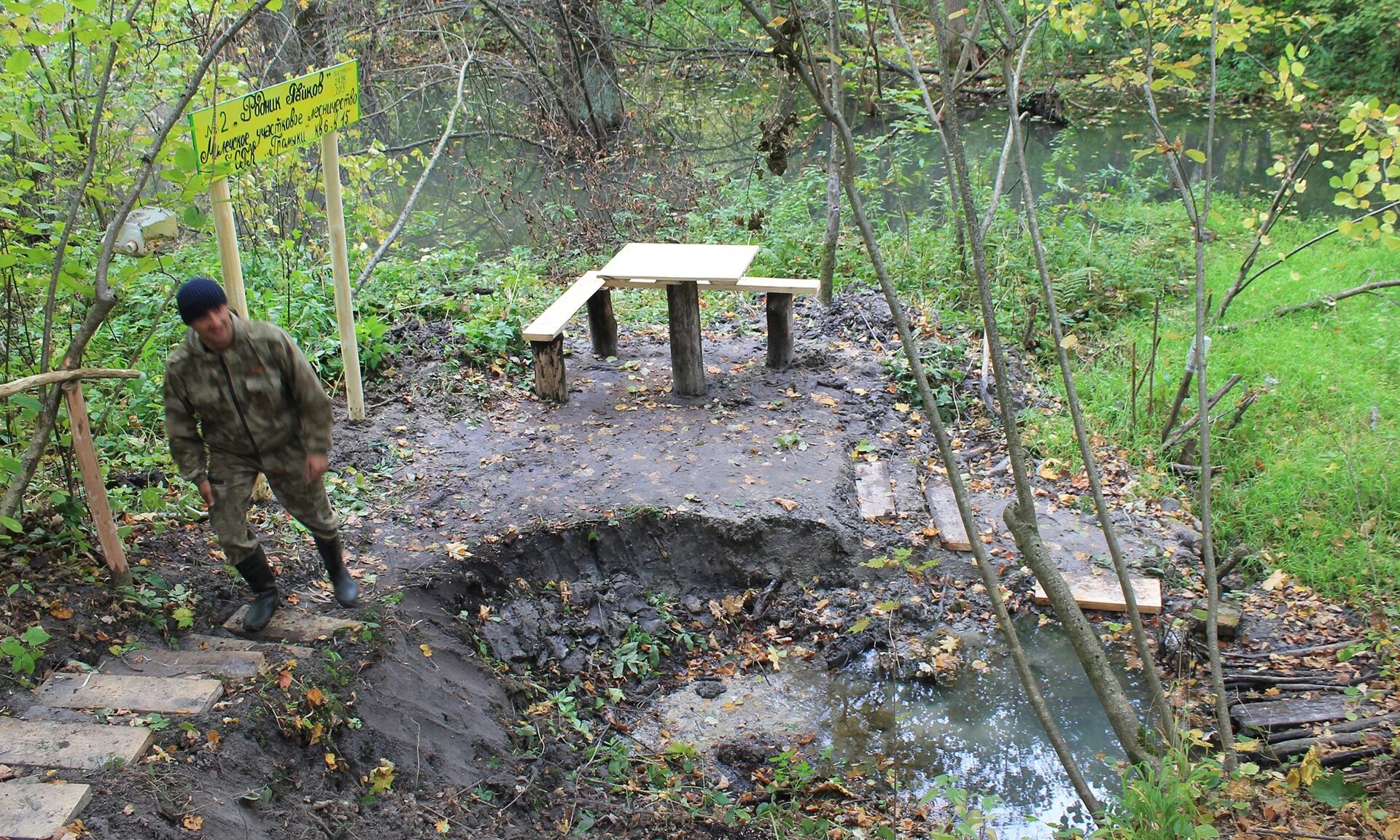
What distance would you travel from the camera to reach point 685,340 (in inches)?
264

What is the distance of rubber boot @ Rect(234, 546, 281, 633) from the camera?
3.88m

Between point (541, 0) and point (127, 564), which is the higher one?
point (541, 0)

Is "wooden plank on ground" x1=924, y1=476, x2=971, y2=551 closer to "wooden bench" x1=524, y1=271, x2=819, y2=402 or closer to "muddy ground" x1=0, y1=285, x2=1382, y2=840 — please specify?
"muddy ground" x1=0, y1=285, x2=1382, y2=840

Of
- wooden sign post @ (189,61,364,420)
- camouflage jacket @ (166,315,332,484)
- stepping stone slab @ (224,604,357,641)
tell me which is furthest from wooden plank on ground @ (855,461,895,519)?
wooden sign post @ (189,61,364,420)

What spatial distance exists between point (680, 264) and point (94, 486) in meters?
4.03

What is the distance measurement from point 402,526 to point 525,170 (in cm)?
915

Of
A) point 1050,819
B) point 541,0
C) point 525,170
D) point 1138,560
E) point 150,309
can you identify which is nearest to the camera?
point 1050,819

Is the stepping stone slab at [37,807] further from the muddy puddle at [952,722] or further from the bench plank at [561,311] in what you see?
the bench plank at [561,311]

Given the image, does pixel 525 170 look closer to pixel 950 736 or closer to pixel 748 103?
pixel 748 103

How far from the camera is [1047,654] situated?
15.8ft

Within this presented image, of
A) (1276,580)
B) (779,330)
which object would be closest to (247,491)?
(779,330)

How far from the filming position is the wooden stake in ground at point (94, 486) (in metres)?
3.66

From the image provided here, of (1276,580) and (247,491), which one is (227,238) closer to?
(247,491)

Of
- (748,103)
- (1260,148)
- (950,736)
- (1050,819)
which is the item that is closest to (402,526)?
(950,736)
